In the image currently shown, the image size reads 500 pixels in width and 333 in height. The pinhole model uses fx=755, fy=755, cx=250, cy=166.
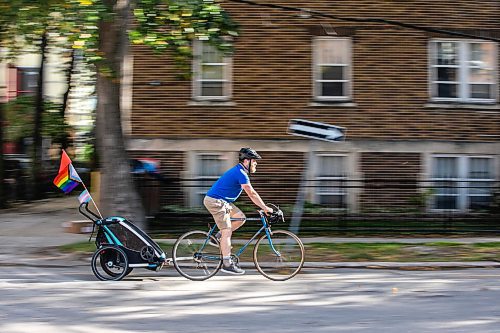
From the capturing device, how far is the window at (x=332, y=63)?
62.6 feet

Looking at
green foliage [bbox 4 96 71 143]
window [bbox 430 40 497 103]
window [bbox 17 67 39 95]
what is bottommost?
green foliage [bbox 4 96 71 143]

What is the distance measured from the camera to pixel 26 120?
86.7ft

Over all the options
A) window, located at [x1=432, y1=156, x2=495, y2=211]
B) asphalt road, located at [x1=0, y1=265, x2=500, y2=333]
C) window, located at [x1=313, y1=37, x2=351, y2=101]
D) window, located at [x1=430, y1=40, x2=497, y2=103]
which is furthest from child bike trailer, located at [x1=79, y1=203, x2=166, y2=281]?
window, located at [x1=430, y1=40, x2=497, y2=103]

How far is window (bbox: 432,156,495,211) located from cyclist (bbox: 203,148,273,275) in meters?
9.11

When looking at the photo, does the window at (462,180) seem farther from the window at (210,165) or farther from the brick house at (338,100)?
the window at (210,165)

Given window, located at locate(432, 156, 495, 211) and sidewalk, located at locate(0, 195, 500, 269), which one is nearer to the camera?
sidewalk, located at locate(0, 195, 500, 269)

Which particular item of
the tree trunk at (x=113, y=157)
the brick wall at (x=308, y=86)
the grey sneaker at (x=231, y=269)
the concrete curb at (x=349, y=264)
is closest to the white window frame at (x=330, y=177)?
the brick wall at (x=308, y=86)

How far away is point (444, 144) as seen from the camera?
19109mm

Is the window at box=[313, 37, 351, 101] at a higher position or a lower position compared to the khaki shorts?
higher

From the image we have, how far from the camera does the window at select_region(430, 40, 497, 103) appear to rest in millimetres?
19219

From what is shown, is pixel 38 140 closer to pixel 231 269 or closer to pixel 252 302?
pixel 231 269

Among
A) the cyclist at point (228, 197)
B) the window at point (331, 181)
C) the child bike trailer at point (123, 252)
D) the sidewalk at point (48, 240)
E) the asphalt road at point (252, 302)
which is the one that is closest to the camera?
the asphalt road at point (252, 302)

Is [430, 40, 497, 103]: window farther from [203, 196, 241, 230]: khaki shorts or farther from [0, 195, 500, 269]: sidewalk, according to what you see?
[203, 196, 241, 230]: khaki shorts

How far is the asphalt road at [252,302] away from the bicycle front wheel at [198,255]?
0.63 ft
